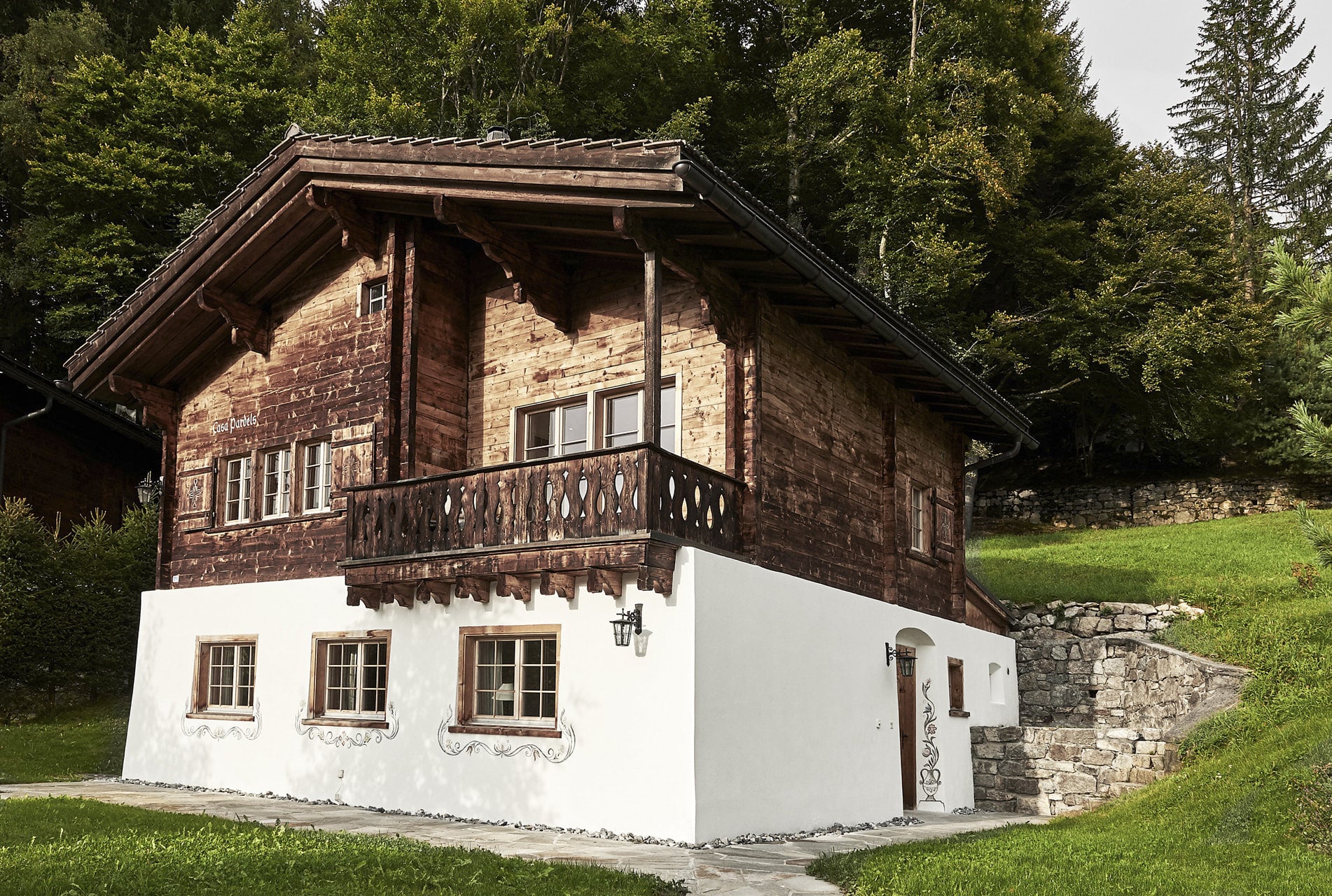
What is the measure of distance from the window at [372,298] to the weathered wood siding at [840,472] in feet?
17.2

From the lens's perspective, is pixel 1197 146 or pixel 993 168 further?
pixel 1197 146

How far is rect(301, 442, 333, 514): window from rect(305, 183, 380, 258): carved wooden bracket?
2585mm

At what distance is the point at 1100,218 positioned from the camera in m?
30.8

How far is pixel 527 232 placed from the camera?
13.1m

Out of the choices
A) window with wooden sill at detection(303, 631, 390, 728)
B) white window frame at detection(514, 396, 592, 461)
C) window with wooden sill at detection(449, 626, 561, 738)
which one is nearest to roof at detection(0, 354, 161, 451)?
window with wooden sill at detection(303, 631, 390, 728)

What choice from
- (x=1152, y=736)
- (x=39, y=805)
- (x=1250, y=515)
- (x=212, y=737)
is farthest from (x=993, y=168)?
(x=39, y=805)

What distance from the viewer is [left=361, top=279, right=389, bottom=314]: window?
572 inches

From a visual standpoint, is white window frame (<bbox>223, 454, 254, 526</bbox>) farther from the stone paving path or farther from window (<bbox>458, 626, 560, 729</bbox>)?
window (<bbox>458, 626, 560, 729</bbox>)

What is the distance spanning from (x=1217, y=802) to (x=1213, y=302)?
1976 centimetres

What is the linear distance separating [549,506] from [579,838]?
3137 millimetres

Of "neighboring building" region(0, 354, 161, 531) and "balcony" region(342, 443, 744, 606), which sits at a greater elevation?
"neighboring building" region(0, 354, 161, 531)

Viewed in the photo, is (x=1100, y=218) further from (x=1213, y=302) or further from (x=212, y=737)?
(x=212, y=737)

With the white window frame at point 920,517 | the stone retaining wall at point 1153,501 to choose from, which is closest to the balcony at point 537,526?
the white window frame at point 920,517

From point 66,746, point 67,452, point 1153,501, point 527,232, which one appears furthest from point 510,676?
point 1153,501
